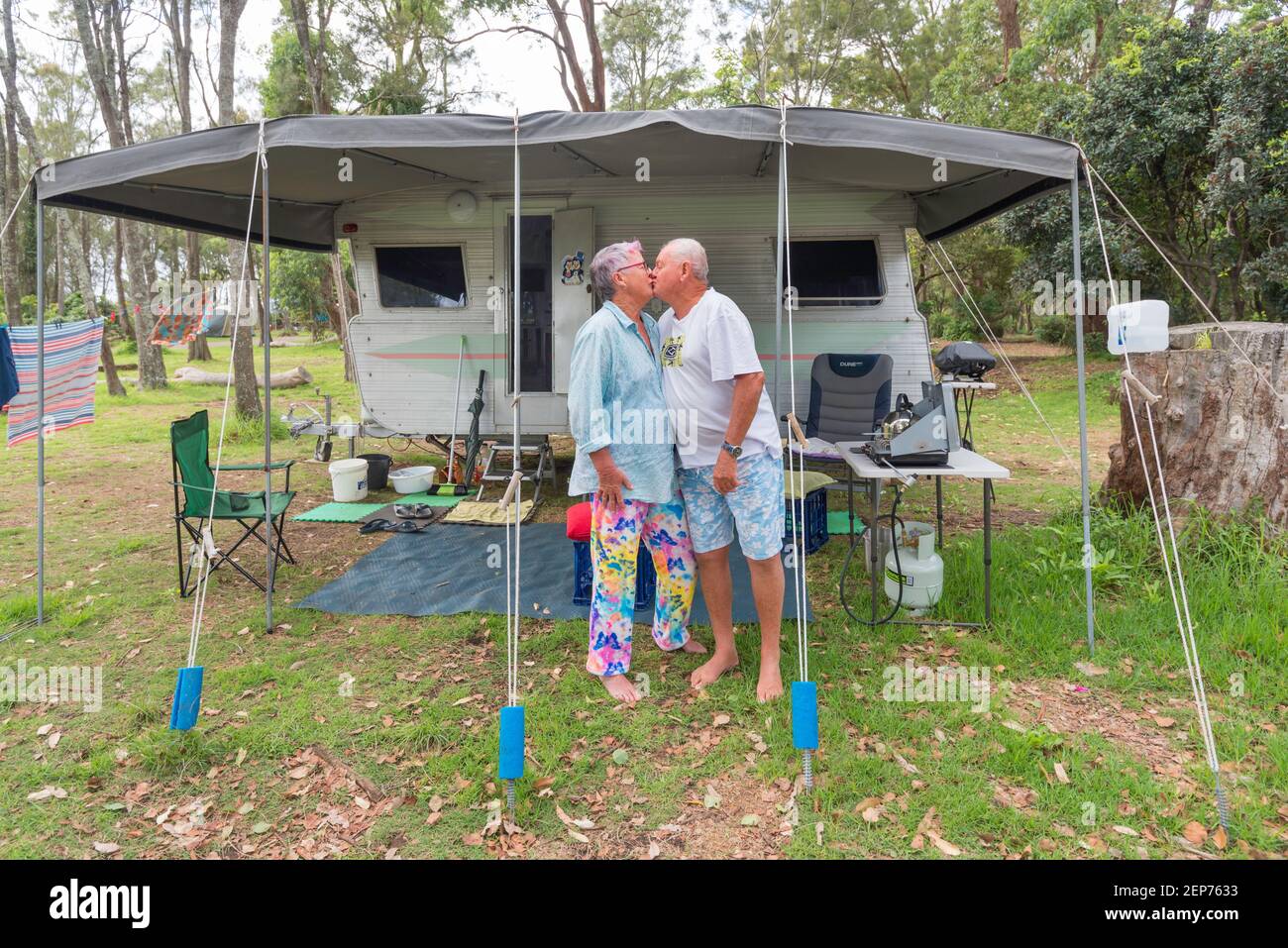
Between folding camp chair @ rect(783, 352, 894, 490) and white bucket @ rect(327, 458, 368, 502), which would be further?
white bucket @ rect(327, 458, 368, 502)

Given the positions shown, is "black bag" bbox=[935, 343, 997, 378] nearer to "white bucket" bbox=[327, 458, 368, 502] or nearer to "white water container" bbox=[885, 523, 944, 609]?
"white water container" bbox=[885, 523, 944, 609]

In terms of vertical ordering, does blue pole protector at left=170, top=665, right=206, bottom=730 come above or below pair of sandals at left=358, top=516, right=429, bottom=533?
below

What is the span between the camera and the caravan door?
6695mm

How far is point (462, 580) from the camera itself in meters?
4.91

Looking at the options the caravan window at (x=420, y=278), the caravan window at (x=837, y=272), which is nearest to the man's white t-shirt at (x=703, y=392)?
the caravan window at (x=837, y=272)

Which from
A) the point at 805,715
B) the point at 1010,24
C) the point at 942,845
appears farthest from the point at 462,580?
the point at 1010,24

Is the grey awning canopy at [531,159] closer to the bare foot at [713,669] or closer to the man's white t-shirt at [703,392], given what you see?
the man's white t-shirt at [703,392]

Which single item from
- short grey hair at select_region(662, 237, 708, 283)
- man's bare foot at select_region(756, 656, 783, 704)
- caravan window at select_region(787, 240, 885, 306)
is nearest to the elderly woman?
short grey hair at select_region(662, 237, 708, 283)

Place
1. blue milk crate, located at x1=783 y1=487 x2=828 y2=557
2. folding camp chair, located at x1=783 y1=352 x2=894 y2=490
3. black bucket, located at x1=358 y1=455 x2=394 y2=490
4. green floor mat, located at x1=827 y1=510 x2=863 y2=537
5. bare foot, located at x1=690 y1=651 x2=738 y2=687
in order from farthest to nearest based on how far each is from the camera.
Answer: black bucket, located at x1=358 y1=455 x2=394 y2=490 < folding camp chair, located at x1=783 y1=352 x2=894 y2=490 < green floor mat, located at x1=827 y1=510 x2=863 y2=537 < blue milk crate, located at x1=783 y1=487 x2=828 y2=557 < bare foot, located at x1=690 y1=651 x2=738 y2=687

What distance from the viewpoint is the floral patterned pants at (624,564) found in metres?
3.27

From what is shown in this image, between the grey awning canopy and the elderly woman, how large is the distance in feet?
2.89

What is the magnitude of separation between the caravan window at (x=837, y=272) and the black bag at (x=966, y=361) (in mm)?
1237

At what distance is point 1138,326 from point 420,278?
222 inches

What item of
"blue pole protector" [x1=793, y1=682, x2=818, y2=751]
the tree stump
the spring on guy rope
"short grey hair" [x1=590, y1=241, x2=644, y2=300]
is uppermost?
"short grey hair" [x1=590, y1=241, x2=644, y2=300]
